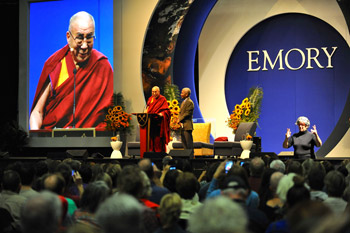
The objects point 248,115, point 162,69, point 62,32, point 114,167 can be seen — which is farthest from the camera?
point 62,32

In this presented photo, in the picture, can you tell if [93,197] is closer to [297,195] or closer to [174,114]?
[297,195]

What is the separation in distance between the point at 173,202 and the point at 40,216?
0.90m

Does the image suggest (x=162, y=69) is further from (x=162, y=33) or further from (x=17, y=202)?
(x=17, y=202)

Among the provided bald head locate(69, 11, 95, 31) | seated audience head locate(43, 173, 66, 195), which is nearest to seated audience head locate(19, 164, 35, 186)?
seated audience head locate(43, 173, 66, 195)

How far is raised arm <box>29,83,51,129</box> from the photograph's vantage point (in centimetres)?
1247

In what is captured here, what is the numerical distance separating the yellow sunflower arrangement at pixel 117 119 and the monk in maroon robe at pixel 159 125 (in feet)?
6.50

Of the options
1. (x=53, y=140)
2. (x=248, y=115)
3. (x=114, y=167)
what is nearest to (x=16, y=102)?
A: (x=53, y=140)

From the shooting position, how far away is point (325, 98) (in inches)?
457

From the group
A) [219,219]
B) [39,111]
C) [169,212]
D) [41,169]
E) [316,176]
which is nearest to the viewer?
[219,219]

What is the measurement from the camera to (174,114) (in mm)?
10875

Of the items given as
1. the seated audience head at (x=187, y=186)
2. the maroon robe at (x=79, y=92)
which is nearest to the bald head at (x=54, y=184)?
the seated audience head at (x=187, y=186)

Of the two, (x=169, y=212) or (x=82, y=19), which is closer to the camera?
(x=169, y=212)

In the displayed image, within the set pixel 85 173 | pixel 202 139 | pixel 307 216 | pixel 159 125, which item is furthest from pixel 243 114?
pixel 307 216

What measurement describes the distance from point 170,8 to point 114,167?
785 cm
